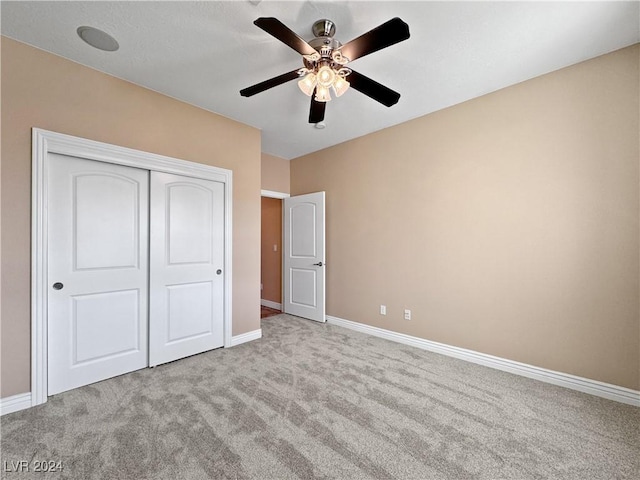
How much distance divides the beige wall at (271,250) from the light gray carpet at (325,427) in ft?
8.33

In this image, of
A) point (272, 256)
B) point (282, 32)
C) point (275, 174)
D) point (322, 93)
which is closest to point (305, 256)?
point (272, 256)

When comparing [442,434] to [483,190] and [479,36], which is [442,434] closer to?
[483,190]

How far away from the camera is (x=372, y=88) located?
2.05 m

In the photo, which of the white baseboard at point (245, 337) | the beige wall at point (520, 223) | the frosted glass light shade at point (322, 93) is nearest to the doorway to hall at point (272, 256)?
the white baseboard at point (245, 337)

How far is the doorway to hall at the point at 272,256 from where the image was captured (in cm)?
527

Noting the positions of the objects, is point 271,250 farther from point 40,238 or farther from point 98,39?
point 98,39

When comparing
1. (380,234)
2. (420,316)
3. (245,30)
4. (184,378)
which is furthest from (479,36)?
(184,378)

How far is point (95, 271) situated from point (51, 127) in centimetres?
119

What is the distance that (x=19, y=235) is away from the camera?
210cm

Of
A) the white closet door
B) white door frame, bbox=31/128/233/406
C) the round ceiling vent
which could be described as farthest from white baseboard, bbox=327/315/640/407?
the round ceiling vent

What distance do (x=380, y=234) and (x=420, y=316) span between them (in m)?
1.12

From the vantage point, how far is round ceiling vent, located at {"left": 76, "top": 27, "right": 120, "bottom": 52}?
1996mm

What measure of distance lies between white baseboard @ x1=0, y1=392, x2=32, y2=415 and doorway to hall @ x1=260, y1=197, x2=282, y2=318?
323 centimetres

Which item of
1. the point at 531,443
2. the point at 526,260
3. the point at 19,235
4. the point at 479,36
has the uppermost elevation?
the point at 479,36
